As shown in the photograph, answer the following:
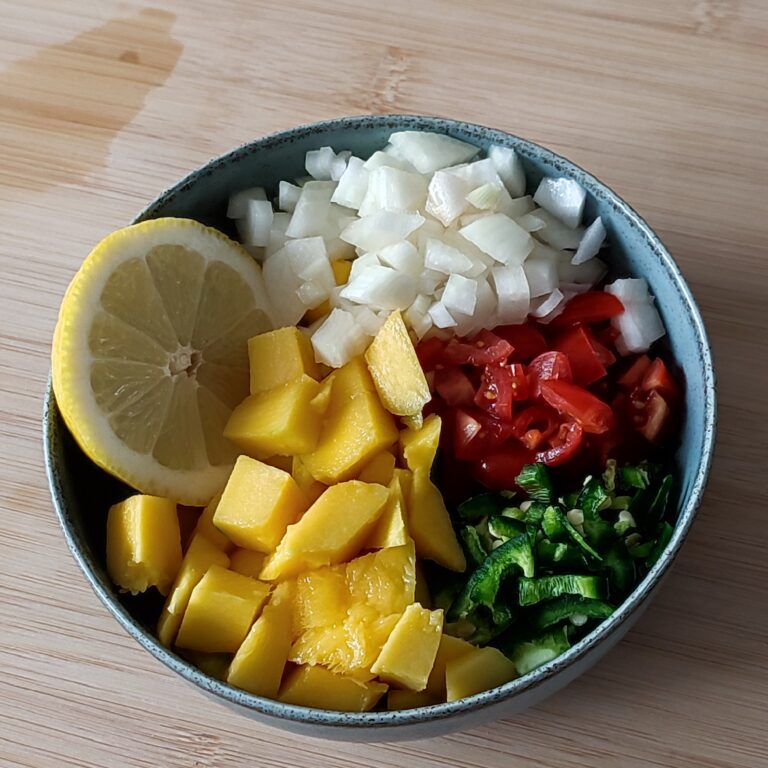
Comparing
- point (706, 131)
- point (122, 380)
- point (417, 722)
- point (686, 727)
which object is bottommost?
point (686, 727)

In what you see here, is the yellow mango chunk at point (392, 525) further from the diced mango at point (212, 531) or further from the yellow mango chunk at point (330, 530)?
the diced mango at point (212, 531)

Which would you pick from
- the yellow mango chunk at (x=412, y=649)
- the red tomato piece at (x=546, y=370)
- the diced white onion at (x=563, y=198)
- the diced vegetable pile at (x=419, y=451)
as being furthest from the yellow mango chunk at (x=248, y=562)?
the diced white onion at (x=563, y=198)

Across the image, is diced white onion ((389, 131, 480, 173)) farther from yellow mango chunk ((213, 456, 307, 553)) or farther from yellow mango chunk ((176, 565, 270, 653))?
yellow mango chunk ((176, 565, 270, 653))

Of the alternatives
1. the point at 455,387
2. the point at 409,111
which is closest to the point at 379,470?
the point at 455,387

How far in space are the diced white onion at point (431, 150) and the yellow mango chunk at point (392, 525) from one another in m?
0.47

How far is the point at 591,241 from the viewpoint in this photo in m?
1.49

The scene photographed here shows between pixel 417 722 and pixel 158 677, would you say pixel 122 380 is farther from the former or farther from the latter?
pixel 417 722

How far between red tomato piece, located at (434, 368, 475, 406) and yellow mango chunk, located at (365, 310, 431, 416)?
3.1 inches

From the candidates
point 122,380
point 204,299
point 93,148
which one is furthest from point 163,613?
point 93,148

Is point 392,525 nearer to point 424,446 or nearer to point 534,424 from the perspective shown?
point 424,446

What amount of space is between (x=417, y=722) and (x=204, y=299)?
25.5 inches

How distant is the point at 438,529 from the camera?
4.50 ft

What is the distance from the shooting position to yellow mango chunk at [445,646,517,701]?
125 centimetres

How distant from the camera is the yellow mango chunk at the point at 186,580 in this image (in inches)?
51.7
